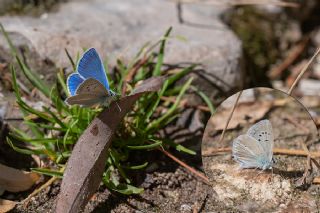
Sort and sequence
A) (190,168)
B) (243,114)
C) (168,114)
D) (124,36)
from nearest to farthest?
1. (190,168)
2. (168,114)
3. (243,114)
4. (124,36)

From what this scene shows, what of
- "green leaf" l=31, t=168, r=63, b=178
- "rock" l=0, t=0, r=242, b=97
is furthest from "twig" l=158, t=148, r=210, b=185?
"rock" l=0, t=0, r=242, b=97

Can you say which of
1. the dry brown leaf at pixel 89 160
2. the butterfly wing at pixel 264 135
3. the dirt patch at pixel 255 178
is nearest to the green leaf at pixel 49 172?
the dry brown leaf at pixel 89 160

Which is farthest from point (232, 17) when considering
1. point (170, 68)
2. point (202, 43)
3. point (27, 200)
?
point (27, 200)

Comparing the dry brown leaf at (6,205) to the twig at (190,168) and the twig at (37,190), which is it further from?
the twig at (190,168)

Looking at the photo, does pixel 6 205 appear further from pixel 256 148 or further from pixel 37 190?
pixel 256 148

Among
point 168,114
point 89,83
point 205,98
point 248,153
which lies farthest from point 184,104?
point 89,83

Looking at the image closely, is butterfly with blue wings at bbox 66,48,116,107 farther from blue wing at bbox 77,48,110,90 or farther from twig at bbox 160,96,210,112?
twig at bbox 160,96,210,112

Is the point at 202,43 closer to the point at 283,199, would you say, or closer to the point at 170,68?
the point at 170,68
